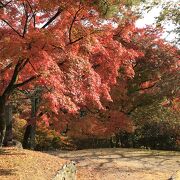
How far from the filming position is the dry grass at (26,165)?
355 inches

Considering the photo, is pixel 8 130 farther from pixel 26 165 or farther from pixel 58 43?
pixel 58 43

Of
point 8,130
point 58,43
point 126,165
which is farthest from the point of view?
point 8,130

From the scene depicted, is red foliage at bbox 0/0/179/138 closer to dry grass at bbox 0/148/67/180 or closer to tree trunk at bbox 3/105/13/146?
dry grass at bbox 0/148/67/180

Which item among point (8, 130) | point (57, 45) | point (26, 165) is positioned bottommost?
point (26, 165)

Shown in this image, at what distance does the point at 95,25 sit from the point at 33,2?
194 cm

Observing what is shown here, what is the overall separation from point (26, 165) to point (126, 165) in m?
4.47

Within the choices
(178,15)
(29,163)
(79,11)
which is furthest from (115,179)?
(178,15)

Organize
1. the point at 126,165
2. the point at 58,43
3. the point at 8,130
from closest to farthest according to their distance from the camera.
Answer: the point at 58,43 < the point at 126,165 < the point at 8,130

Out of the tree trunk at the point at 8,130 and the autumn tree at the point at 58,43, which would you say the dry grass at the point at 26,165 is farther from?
the tree trunk at the point at 8,130

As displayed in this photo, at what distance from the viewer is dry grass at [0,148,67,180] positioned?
9.01 metres

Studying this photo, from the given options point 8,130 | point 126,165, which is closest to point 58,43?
point 126,165

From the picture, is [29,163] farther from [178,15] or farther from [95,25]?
[178,15]

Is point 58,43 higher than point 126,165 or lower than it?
higher

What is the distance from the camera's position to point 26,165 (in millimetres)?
10016
